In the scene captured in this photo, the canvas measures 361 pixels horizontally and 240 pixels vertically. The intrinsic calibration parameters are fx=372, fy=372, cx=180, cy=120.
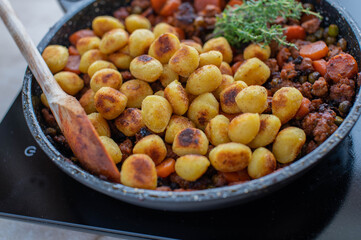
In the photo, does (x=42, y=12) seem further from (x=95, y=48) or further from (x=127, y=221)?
(x=127, y=221)

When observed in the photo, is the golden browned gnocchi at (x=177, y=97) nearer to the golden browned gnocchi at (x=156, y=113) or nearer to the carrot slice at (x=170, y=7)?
the golden browned gnocchi at (x=156, y=113)

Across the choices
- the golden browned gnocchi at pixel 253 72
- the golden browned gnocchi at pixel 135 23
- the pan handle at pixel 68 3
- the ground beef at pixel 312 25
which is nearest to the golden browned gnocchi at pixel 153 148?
the golden browned gnocchi at pixel 253 72

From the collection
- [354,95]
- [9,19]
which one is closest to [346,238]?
[354,95]

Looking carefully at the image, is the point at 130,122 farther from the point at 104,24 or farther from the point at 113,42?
the point at 104,24

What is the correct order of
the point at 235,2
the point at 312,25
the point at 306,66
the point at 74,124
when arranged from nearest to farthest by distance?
the point at 74,124, the point at 306,66, the point at 312,25, the point at 235,2

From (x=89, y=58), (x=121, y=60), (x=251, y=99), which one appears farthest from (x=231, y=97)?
(x=89, y=58)

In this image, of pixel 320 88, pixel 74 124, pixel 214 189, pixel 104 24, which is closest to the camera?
pixel 214 189

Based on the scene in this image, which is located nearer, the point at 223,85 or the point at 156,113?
the point at 156,113

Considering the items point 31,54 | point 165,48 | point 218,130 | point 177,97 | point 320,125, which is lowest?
point 320,125
